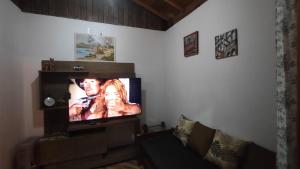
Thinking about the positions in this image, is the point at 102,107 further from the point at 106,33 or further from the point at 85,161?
the point at 106,33

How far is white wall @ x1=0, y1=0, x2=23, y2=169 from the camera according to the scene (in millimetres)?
1960

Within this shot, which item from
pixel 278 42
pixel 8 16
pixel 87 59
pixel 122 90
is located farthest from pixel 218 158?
pixel 8 16

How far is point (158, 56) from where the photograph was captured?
3.44 meters

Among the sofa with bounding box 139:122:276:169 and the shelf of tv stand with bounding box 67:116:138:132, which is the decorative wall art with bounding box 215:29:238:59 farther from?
the shelf of tv stand with bounding box 67:116:138:132

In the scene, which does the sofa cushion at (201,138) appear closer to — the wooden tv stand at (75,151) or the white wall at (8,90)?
the wooden tv stand at (75,151)

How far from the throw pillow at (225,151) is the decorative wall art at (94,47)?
2.22 m

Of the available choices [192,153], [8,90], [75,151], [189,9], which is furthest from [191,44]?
[8,90]

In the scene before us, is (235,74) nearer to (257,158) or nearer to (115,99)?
(257,158)

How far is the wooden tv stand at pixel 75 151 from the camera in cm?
215

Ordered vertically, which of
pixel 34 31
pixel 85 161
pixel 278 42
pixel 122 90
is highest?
pixel 34 31

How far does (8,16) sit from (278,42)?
298 cm

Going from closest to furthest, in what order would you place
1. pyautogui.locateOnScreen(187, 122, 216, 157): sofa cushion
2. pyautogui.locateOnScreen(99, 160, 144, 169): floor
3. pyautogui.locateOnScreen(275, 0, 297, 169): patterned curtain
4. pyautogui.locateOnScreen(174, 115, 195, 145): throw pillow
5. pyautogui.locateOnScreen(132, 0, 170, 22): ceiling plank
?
1. pyautogui.locateOnScreen(275, 0, 297, 169): patterned curtain
2. pyautogui.locateOnScreen(187, 122, 216, 157): sofa cushion
3. pyautogui.locateOnScreen(174, 115, 195, 145): throw pillow
4. pyautogui.locateOnScreen(99, 160, 144, 169): floor
5. pyautogui.locateOnScreen(132, 0, 170, 22): ceiling plank

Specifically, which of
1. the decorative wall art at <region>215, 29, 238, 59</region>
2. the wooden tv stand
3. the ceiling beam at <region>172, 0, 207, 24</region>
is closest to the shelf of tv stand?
the wooden tv stand

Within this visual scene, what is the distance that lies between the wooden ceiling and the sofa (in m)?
1.97
